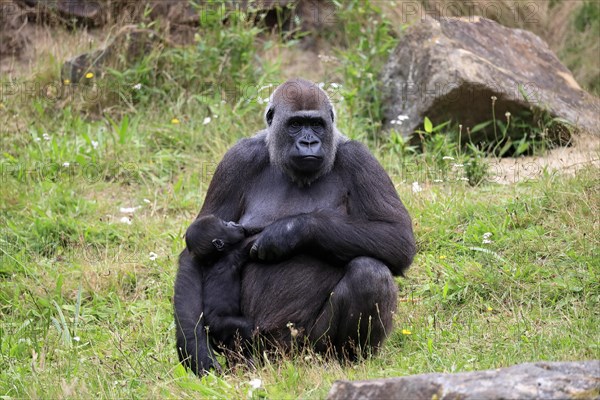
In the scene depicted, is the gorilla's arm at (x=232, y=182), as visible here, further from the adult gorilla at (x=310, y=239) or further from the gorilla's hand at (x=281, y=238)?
the gorilla's hand at (x=281, y=238)

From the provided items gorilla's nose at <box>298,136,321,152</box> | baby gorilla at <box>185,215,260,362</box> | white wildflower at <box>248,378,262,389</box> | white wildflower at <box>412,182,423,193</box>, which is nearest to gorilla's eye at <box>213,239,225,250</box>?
baby gorilla at <box>185,215,260,362</box>

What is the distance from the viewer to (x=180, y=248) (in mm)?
7281

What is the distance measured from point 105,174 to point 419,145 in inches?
119

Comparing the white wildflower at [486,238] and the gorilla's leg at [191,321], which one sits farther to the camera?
the white wildflower at [486,238]

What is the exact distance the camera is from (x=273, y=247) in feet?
17.0

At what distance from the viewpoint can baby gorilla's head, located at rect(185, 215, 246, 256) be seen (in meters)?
5.25

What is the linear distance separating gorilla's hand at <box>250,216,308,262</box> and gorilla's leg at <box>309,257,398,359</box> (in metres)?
0.34

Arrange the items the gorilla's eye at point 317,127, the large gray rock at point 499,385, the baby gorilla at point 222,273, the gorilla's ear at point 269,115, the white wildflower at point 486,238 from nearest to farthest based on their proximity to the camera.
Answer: the large gray rock at point 499,385, the baby gorilla at point 222,273, the gorilla's eye at point 317,127, the gorilla's ear at point 269,115, the white wildflower at point 486,238

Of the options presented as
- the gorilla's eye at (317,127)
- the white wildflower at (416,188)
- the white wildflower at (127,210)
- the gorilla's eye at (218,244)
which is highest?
the gorilla's eye at (317,127)

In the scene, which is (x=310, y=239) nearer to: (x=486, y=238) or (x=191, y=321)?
(x=191, y=321)

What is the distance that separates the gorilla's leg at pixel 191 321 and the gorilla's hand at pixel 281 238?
0.44 metres

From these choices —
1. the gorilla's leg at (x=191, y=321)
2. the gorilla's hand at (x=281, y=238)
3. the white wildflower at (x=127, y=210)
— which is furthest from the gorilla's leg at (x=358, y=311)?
the white wildflower at (x=127, y=210)

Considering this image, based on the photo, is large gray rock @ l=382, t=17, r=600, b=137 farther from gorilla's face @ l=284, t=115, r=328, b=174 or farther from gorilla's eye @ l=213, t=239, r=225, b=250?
gorilla's eye @ l=213, t=239, r=225, b=250

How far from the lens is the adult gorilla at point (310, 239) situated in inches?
202
